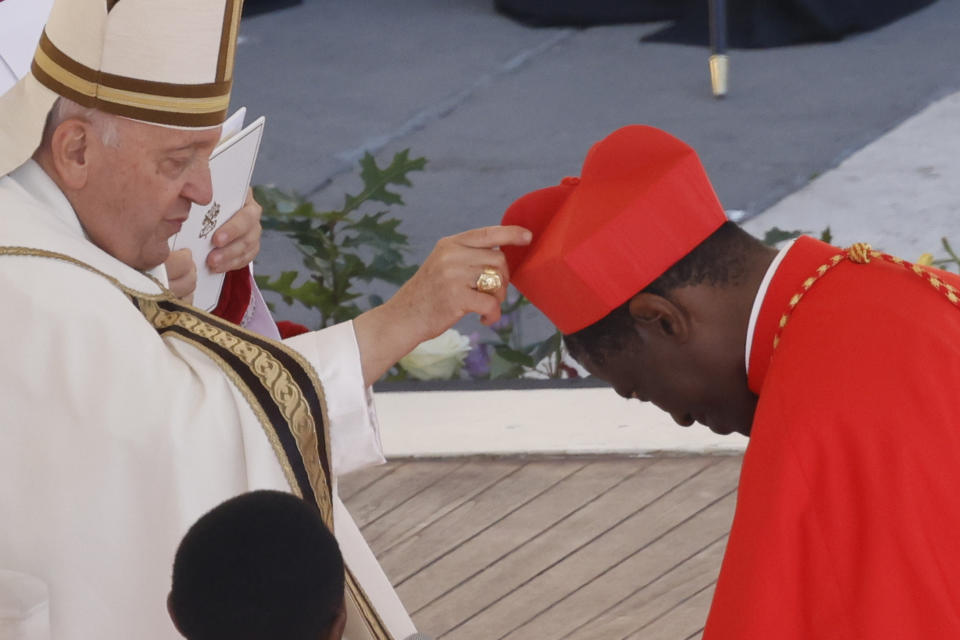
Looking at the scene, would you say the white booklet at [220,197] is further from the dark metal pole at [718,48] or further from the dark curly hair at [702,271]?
the dark metal pole at [718,48]

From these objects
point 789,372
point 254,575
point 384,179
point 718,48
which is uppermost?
point 254,575

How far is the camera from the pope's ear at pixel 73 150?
182cm

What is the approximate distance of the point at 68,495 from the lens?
1740 mm

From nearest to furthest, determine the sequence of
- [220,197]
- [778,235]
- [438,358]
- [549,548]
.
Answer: [220,197] < [549,548] < [438,358] < [778,235]

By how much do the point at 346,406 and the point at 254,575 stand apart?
27.3 inches

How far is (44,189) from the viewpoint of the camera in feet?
6.07

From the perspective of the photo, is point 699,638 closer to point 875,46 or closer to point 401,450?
point 401,450

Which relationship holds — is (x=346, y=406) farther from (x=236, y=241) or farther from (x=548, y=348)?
(x=548, y=348)

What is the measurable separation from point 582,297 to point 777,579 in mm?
409

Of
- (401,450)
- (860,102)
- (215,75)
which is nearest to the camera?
(215,75)

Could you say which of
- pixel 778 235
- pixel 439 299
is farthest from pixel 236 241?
pixel 778 235

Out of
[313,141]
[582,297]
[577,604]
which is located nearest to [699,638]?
[577,604]

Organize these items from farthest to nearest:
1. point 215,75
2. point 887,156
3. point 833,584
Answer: point 887,156 → point 215,75 → point 833,584

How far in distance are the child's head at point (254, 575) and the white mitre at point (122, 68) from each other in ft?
2.22
